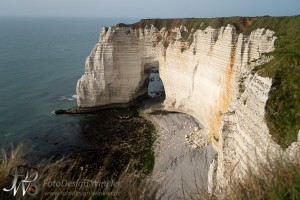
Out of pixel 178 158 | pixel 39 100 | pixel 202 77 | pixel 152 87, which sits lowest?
pixel 39 100

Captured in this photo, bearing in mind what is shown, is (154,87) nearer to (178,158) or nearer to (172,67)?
(172,67)

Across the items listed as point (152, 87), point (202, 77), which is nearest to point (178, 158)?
point (202, 77)

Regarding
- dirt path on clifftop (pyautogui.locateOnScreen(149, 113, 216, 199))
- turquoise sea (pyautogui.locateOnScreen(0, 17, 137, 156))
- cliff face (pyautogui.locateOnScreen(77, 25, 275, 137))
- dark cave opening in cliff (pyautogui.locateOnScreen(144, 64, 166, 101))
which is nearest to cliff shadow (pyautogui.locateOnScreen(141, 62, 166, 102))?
dark cave opening in cliff (pyautogui.locateOnScreen(144, 64, 166, 101))

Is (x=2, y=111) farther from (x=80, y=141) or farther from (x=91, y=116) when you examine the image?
(x=80, y=141)

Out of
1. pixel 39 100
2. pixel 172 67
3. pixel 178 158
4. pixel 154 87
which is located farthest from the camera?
pixel 154 87

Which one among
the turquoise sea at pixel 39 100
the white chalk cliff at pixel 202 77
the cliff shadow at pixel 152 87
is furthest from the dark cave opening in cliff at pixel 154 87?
the turquoise sea at pixel 39 100

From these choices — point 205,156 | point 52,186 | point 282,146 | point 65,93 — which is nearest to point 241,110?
point 282,146

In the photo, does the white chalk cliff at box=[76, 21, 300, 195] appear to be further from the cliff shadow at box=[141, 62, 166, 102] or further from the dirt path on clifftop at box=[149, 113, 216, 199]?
the dirt path on clifftop at box=[149, 113, 216, 199]
